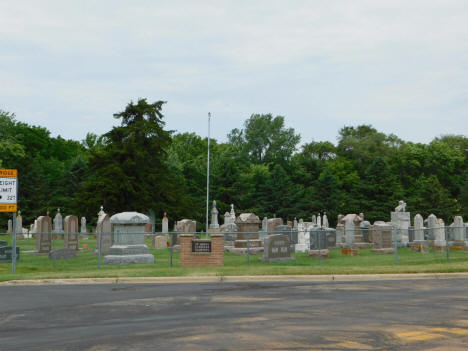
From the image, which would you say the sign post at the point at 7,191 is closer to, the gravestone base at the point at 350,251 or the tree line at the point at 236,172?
the gravestone base at the point at 350,251

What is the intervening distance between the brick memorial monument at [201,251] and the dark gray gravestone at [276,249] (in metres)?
2.98

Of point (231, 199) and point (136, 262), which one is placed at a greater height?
point (231, 199)

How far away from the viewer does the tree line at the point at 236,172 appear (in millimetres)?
58219

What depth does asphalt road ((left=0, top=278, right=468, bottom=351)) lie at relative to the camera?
24.3 ft

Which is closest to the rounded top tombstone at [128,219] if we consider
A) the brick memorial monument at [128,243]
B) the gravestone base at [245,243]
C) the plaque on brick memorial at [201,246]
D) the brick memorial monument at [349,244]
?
the brick memorial monument at [128,243]

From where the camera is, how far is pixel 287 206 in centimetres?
7125

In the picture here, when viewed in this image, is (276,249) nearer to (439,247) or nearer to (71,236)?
(439,247)

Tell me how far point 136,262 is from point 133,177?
35.3 m

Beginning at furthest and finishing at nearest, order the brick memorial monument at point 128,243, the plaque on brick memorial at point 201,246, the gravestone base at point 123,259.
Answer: the brick memorial monument at point 128,243
the gravestone base at point 123,259
the plaque on brick memorial at point 201,246

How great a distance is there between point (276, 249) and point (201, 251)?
4.16 meters

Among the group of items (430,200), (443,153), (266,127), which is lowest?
(430,200)

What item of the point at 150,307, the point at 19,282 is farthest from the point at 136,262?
the point at 150,307

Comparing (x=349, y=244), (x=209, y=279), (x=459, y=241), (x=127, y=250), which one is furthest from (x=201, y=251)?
(x=459, y=241)

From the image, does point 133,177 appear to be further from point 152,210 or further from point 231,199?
point 231,199
